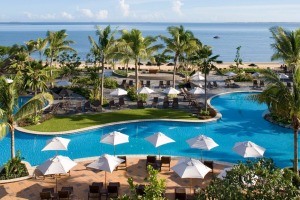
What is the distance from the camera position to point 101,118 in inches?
1007

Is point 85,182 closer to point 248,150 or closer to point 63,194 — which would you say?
point 63,194

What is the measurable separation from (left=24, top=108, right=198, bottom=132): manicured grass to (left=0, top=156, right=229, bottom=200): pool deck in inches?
258

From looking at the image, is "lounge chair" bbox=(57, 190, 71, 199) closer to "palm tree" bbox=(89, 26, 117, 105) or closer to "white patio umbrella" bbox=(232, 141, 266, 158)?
"white patio umbrella" bbox=(232, 141, 266, 158)

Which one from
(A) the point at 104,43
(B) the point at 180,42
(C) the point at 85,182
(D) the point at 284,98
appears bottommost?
(C) the point at 85,182

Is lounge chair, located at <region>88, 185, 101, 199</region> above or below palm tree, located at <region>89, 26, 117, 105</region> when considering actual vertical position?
below

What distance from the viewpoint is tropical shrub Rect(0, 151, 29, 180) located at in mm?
15891

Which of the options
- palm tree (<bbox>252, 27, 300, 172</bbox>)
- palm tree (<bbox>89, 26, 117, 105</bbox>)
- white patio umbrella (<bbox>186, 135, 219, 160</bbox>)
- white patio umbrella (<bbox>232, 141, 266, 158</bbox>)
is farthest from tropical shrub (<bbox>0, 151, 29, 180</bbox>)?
palm tree (<bbox>89, 26, 117, 105</bbox>)

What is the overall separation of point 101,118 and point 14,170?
32.7 feet

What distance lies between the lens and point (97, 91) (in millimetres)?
31375

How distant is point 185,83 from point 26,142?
20.1 meters

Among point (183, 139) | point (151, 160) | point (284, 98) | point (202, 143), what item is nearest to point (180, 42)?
point (183, 139)

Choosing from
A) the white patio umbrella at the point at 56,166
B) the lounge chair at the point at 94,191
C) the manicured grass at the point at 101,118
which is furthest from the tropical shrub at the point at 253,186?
the manicured grass at the point at 101,118

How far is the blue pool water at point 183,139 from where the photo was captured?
19734 millimetres

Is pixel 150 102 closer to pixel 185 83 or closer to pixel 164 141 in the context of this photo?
pixel 185 83
